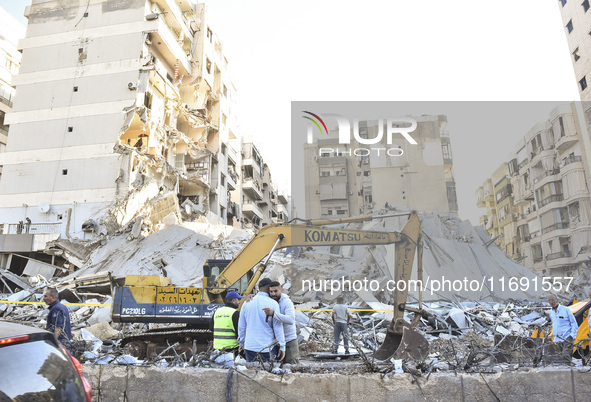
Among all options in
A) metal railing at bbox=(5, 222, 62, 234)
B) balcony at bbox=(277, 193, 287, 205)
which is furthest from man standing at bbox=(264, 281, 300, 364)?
balcony at bbox=(277, 193, 287, 205)

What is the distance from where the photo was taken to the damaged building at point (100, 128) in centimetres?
2498

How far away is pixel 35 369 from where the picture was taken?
2303 millimetres

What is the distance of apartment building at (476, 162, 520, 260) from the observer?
34594 mm

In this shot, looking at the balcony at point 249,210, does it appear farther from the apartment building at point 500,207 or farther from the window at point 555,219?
the window at point 555,219

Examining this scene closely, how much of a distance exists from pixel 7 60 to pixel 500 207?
140 ft

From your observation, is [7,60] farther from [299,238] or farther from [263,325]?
[263,325]

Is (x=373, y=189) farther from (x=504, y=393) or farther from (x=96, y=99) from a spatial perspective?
(x=504, y=393)

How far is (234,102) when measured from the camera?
44.3 m

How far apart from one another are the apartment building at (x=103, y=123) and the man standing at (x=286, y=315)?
19.7m

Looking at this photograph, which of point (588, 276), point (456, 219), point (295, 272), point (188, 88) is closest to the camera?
point (295, 272)

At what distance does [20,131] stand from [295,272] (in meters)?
22.8

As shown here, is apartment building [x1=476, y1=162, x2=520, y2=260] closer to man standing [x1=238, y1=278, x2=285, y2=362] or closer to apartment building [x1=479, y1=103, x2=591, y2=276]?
apartment building [x1=479, y1=103, x2=591, y2=276]

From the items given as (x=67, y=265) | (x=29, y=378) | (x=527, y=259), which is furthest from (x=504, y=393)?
(x=527, y=259)

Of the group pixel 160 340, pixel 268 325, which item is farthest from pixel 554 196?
pixel 268 325
